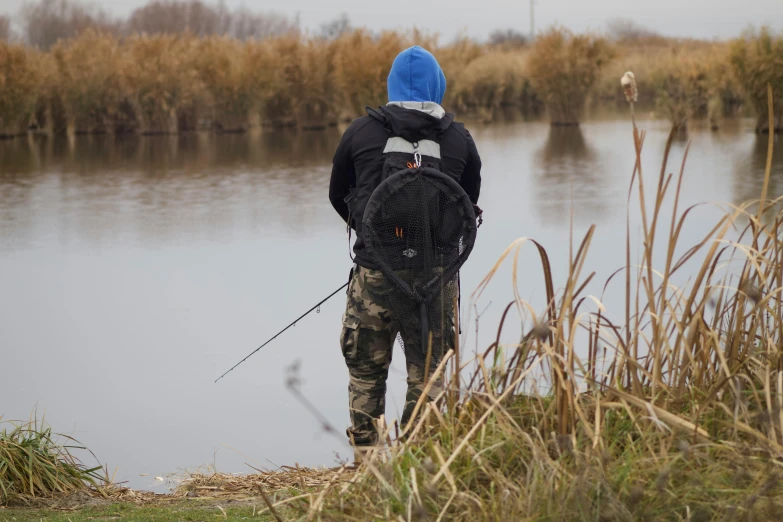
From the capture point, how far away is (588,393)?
2.78m

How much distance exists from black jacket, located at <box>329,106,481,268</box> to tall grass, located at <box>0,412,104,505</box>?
4.22ft

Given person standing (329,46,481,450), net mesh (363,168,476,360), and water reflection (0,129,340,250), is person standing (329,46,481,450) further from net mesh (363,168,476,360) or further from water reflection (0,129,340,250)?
water reflection (0,129,340,250)

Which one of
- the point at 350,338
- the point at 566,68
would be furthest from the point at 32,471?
the point at 566,68

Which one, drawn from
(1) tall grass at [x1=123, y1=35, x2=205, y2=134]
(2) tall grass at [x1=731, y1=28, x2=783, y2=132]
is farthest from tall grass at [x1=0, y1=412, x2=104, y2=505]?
(1) tall grass at [x1=123, y1=35, x2=205, y2=134]

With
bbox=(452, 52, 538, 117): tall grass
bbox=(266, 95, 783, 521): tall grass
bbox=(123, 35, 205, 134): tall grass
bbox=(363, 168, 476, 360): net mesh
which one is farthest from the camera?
bbox=(452, 52, 538, 117): tall grass

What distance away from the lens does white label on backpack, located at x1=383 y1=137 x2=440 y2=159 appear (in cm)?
341

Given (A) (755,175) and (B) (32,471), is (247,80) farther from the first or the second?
(B) (32,471)

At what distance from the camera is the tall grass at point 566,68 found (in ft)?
65.5

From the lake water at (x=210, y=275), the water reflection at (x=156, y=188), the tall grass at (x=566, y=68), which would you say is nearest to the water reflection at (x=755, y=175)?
the lake water at (x=210, y=275)

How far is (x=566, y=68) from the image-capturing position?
1988cm

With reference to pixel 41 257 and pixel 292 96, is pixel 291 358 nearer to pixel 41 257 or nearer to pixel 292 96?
pixel 41 257

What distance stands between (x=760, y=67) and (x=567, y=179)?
5.65 metres

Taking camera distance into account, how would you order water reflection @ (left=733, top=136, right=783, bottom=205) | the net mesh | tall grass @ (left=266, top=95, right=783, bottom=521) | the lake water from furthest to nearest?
water reflection @ (left=733, top=136, right=783, bottom=205), the lake water, the net mesh, tall grass @ (left=266, top=95, right=783, bottom=521)

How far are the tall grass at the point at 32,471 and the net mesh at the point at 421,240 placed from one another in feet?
4.29
